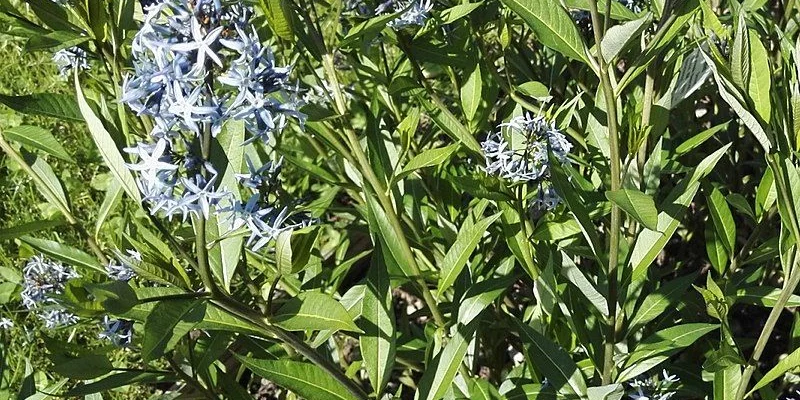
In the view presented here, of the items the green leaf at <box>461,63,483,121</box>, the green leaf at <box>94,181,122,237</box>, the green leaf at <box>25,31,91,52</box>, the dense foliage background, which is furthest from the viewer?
the green leaf at <box>461,63,483,121</box>

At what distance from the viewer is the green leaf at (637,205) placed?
1.42 meters

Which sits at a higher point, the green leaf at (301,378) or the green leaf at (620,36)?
the green leaf at (620,36)

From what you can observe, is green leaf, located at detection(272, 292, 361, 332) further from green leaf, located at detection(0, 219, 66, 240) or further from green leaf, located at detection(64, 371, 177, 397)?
green leaf, located at detection(0, 219, 66, 240)

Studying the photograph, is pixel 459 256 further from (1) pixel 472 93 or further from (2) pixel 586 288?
(1) pixel 472 93

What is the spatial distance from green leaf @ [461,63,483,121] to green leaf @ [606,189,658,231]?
74 centimetres

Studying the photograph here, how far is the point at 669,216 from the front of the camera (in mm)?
1726

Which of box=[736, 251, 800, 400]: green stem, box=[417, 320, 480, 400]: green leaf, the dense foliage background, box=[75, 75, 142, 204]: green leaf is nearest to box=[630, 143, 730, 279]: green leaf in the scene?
the dense foliage background

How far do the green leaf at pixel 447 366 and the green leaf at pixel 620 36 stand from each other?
0.60 m

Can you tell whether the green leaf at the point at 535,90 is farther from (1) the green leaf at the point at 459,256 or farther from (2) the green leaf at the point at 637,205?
(2) the green leaf at the point at 637,205

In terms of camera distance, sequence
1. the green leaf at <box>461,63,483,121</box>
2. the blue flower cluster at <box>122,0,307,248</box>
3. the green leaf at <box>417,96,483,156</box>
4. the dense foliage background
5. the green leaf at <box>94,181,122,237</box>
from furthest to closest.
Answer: the green leaf at <box>461,63,483,121</box>
the green leaf at <box>417,96,483,156</box>
the green leaf at <box>94,181,122,237</box>
the dense foliage background
the blue flower cluster at <box>122,0,307,248</box>

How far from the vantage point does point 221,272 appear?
5.21 ft

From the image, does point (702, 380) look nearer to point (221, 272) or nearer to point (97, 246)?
point (221, 272)

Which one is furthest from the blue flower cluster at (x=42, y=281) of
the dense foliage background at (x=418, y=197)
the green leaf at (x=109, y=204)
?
the green leaf at (x=109, y=204)

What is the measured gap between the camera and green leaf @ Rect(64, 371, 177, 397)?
1678 mm
